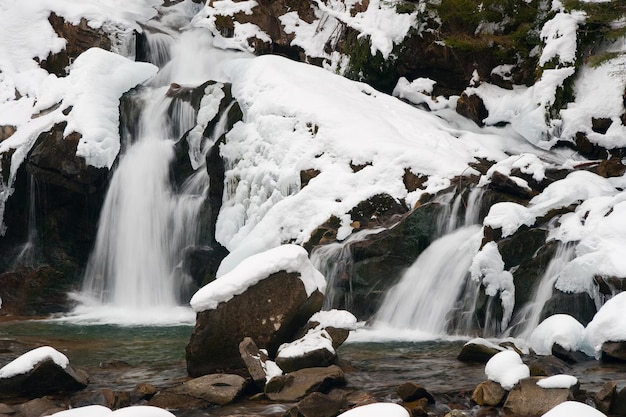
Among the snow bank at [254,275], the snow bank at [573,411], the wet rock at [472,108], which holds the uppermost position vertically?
the wet rock at [472,108]

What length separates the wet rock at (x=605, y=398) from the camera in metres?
4.89

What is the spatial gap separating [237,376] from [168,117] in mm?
8536

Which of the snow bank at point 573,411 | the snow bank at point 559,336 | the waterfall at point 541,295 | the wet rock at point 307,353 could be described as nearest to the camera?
the snow bank at point 573,411

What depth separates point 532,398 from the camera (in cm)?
495

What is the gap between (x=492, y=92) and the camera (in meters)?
13.8

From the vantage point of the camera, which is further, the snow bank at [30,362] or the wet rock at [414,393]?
the snow bank at [30,362]

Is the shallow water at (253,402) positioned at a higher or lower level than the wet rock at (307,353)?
lower

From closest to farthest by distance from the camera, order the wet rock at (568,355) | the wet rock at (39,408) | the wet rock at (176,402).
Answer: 1. the wet rock at (39,408)
2. the wet rock at (176,402)
3. the wet rock at (568,355)

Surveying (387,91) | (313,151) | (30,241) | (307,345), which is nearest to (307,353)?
(307,345)

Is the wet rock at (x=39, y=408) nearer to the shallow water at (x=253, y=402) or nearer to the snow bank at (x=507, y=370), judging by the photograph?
the shallow water at (x=253, y=402)

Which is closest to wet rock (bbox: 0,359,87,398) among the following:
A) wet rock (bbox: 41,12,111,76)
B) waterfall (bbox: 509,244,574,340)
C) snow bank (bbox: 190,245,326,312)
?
snow bank (bbox: 190,245,326,312)

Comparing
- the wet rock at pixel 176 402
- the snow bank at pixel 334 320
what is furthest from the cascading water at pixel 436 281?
the wet rock at pixel 176 402

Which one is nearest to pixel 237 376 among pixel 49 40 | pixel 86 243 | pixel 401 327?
pixel 401 327

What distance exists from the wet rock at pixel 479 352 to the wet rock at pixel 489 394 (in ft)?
4.32
